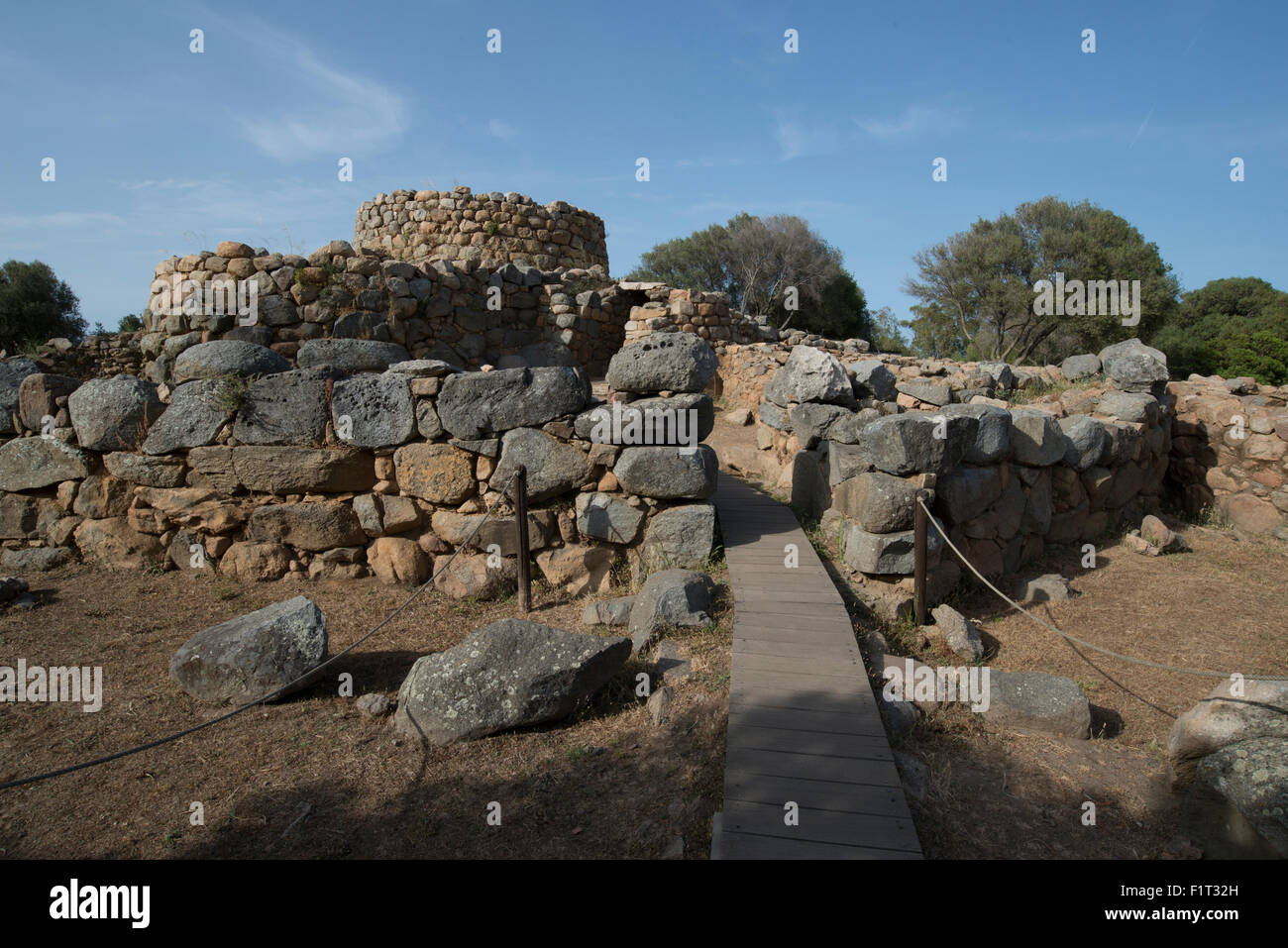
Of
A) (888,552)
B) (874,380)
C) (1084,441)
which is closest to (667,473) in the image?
(888,552)

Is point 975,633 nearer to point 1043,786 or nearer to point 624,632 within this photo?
point 1043,786

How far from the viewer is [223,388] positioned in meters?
6.23

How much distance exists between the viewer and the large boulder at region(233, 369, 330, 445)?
20.4 ft

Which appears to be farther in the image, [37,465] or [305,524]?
[37,465]

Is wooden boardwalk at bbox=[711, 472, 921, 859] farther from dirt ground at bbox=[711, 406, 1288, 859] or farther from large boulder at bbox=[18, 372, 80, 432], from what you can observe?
large boulder at bbox=[18, 372, 80, 432]

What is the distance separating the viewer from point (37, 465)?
6.59 metres

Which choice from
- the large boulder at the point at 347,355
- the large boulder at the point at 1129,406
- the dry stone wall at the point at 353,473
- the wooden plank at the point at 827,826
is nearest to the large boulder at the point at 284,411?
the dry stone wall at the point at 353,473

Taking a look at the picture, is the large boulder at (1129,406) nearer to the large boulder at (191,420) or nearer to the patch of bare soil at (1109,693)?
the patch of bare soil at (1109,693)

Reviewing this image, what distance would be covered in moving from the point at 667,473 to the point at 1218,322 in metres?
29.5

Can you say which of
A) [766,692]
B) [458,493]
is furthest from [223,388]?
[766,692]

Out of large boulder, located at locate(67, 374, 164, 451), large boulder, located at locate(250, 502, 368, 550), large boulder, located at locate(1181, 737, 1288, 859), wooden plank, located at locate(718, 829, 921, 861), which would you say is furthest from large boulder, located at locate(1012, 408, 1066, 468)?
large boulder, located at locate(67, 374, 164, 451)

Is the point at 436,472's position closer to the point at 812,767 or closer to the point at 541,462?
the point at 541,462

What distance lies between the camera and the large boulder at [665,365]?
19.7ft

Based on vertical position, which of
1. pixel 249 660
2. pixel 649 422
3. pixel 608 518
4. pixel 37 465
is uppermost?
pixel 649 422
